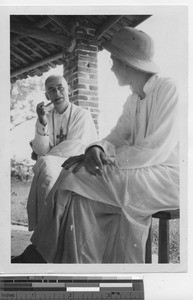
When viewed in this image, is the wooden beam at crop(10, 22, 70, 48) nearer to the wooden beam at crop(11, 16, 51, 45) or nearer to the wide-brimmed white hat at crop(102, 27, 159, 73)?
the wooden beam at crop(11, 16, 51, 45)

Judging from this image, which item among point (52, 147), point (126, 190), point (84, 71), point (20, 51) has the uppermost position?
point (20, 51)

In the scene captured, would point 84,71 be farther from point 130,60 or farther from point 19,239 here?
A: point 19,239

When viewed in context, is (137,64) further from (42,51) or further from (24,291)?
(24,291)

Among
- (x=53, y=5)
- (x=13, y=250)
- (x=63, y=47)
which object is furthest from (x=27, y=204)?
(x=53, y=5)

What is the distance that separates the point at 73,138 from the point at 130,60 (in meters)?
0.49

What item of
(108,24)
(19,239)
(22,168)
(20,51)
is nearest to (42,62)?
(20,51)

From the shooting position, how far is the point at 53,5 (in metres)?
2.59

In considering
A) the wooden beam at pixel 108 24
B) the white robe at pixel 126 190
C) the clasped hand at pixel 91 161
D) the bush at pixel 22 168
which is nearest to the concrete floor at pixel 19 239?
the white robe at pixel 126 190

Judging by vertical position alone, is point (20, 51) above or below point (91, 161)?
above

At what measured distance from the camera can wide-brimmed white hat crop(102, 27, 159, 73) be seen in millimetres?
2559

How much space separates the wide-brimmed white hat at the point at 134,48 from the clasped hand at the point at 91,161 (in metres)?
0.48

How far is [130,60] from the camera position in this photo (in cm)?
257

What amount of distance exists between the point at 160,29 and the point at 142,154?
0.64 m

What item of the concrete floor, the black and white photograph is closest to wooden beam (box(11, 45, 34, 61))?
the black and white photograph
